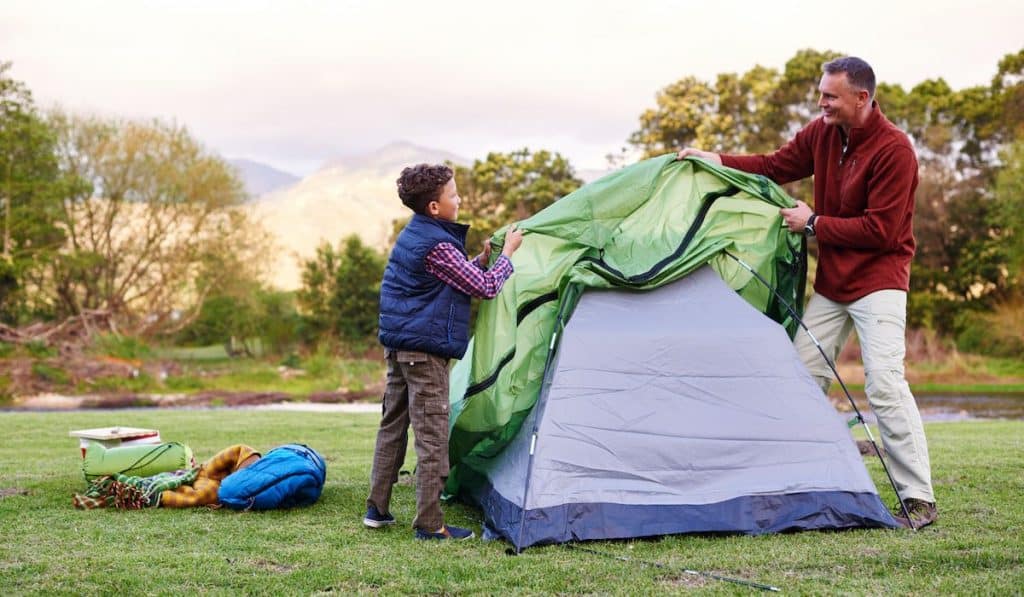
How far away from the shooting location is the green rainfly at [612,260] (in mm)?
4723

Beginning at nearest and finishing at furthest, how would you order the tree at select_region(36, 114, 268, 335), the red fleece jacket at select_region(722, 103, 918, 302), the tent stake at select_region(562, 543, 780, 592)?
the tent stake at select_region(562, 543, 780, 592) < the red fleece jacket at select_region(722, 103, 918, 302) < the tree at select_region(36, 114, 268, 335)

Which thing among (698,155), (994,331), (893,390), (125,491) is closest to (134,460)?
(125,491)

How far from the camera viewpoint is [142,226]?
26453mm

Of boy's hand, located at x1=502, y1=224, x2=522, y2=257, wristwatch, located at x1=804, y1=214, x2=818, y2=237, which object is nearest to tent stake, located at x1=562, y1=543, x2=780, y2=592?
boy's hand, located at x1=502, y1=224, x2=522, y2=257

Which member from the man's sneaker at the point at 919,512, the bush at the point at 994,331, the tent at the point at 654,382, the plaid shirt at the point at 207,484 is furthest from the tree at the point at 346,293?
the man's sneaker at the point at 919,512

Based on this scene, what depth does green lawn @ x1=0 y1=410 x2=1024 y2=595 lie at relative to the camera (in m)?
3.56

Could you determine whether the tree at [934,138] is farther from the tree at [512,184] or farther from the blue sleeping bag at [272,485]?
the blue sleeping bag at [272,485]

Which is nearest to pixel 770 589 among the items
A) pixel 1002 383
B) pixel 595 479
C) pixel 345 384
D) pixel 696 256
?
pixel 595 479

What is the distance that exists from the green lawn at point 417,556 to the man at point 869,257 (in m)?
0.43

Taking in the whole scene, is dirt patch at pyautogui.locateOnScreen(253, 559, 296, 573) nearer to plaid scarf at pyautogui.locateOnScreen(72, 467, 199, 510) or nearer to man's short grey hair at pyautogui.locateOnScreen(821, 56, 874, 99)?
plaid scarf at pyautogui.locateOnScreen(72, 467, 199, 510)

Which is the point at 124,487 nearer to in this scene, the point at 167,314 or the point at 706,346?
the point at 706,346

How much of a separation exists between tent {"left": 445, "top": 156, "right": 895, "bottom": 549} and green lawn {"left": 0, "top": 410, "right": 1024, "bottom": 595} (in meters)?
0.19

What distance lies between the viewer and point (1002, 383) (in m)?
22.6

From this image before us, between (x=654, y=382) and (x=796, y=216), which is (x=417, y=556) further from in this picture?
(x=796, y=216)
